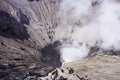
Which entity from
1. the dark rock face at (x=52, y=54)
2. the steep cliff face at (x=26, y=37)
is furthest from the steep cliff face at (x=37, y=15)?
the dark rock face at (x=52, y=54)

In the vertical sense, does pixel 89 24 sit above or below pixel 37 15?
below

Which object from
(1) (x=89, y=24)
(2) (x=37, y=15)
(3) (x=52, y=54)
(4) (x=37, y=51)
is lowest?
(3) (x=52, y=54)

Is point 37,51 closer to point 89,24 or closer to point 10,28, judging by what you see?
point 10,28

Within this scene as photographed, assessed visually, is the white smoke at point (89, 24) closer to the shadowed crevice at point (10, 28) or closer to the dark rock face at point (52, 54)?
the dark rock face at point (52, 54)

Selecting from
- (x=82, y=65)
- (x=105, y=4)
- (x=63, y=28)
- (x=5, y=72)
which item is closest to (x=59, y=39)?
(x=63, y=28)

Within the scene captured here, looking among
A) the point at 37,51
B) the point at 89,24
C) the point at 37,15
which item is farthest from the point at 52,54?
the point at 37,15

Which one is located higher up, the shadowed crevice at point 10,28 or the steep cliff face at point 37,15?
the steep cliff face at point 37,15

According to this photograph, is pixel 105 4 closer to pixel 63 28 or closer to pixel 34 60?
pixel 63 28

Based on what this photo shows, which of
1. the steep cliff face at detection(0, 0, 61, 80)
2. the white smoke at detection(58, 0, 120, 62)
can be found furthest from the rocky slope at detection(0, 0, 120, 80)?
the white smoke at detection(58, 0, 120, 62)
